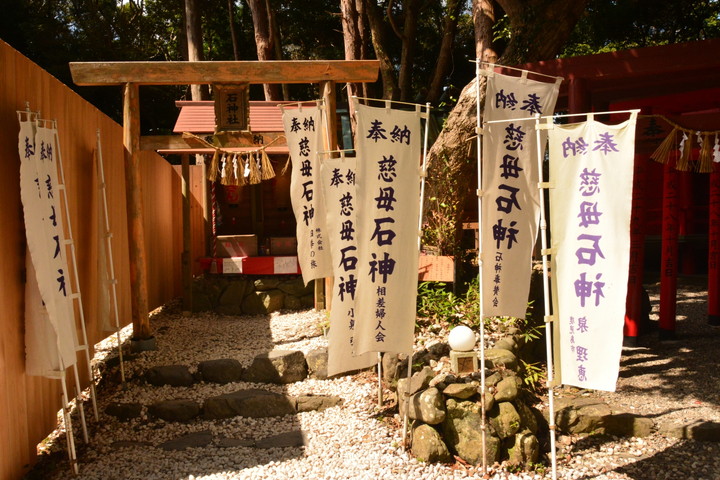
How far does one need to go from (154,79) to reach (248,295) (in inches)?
168

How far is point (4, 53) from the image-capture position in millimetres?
4281

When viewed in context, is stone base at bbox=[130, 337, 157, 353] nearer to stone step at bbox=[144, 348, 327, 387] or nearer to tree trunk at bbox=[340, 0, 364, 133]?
stone step at bbox=[144, 348, 327, 387]

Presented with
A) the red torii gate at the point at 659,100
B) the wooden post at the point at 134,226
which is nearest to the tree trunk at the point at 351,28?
the red torii gate at the point at 659,100

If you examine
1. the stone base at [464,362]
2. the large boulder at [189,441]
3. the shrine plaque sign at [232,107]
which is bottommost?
the large boulder at [189,441]

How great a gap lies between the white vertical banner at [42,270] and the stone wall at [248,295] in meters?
5.57

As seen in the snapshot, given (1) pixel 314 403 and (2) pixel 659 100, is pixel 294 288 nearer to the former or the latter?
(1) pixel 314 403

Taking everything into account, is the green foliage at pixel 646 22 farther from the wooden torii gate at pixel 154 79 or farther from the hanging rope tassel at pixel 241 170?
the hanging rope tassel at pixel 241 170

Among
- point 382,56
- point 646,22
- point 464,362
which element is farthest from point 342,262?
point 646,22

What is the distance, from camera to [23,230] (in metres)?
4.51

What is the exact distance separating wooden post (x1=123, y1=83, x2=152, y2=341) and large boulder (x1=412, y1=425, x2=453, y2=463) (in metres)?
3.89

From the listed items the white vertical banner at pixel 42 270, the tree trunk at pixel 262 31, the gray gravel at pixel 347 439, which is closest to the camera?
the white vertical banner at pixel 42 270

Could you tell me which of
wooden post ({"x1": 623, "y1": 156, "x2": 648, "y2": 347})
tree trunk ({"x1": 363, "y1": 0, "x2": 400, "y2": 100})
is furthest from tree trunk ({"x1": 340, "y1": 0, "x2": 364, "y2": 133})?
wooden post ({"x1": 623, "y1": 156, "x2": 648, "y2": 347})

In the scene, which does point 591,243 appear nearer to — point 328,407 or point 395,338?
point 395,338

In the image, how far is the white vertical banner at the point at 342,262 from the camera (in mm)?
5383
